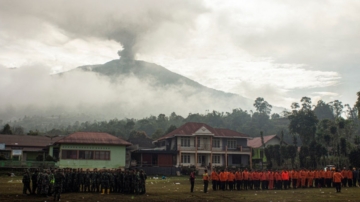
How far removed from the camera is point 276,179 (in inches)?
955

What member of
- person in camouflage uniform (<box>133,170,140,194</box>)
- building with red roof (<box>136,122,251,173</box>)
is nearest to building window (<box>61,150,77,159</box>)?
building with red roof (<box>136,122,251,173</box>)

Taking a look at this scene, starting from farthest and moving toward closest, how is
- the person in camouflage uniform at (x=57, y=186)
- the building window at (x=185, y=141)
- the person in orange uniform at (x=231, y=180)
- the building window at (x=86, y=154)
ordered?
the building window at (x=185, y=141) < the building window at (x=86, y=154) < the person in orange uniform at (x=231, y=180) < the person in camouflage uniform at (x=57, y=186)

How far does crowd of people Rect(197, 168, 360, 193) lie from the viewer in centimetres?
2288

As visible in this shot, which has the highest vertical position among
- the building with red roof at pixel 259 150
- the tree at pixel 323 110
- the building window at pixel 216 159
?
the tree at pixel 323 110

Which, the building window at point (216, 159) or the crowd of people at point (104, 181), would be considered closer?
the crowd of people at point (104, 181)

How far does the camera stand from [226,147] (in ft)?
157

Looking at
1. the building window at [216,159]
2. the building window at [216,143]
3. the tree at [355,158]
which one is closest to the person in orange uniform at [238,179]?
the tree at [355,158]

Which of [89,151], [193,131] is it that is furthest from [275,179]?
[193,131]

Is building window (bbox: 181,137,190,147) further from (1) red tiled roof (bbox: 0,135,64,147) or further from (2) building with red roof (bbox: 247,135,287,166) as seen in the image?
(1) red tiled roof (bbox: 0,135,64,147)

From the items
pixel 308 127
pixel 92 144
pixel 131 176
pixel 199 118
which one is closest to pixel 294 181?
pixel 131 176

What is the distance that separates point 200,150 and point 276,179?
2358 cm

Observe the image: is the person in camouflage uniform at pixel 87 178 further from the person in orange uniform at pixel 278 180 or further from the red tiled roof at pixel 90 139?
the red tiled roof at pixel 90 139

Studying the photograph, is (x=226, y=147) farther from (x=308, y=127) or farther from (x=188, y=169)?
(x=308, y=127)

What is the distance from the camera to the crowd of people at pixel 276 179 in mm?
22875
